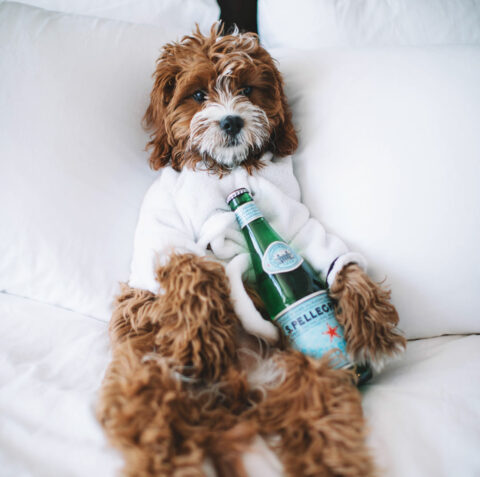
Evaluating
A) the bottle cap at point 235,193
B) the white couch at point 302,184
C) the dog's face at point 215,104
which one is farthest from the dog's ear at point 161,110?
the bottle cap at point 235,193

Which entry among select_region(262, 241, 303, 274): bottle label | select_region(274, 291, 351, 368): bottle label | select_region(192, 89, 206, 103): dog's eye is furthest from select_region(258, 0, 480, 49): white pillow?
select_region(274, 291, 351, 368): bottle label

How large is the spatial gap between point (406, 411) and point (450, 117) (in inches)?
29.3

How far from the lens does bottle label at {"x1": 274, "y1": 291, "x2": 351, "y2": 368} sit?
71 cm

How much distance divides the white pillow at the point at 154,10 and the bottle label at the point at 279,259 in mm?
885

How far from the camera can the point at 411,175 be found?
2.81 feet

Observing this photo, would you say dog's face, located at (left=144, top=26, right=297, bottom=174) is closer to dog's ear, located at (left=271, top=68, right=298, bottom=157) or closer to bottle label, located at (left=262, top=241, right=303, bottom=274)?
dog's ear, located at (left=271, top=68, right=298, bottom=157)

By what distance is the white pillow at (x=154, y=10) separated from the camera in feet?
3.77

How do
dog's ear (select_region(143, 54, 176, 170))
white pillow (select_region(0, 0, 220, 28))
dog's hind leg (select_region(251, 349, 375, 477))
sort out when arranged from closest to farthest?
dog's hind leg (select_region(251, 349, 375, 477))
dog's ear (select_region(143, 54, 176, 170))
white pillow (select_region(0, 0, 220, 28))

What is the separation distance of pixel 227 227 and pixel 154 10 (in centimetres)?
92

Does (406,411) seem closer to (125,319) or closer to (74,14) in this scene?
(125,319)

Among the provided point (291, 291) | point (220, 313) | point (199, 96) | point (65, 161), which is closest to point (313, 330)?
point (291, 291)

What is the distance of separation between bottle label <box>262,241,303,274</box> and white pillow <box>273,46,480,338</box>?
0.21 metres

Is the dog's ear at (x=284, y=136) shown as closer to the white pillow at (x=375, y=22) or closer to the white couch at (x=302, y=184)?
the white couch at (x=302, y=184)

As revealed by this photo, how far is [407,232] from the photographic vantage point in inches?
33.1
